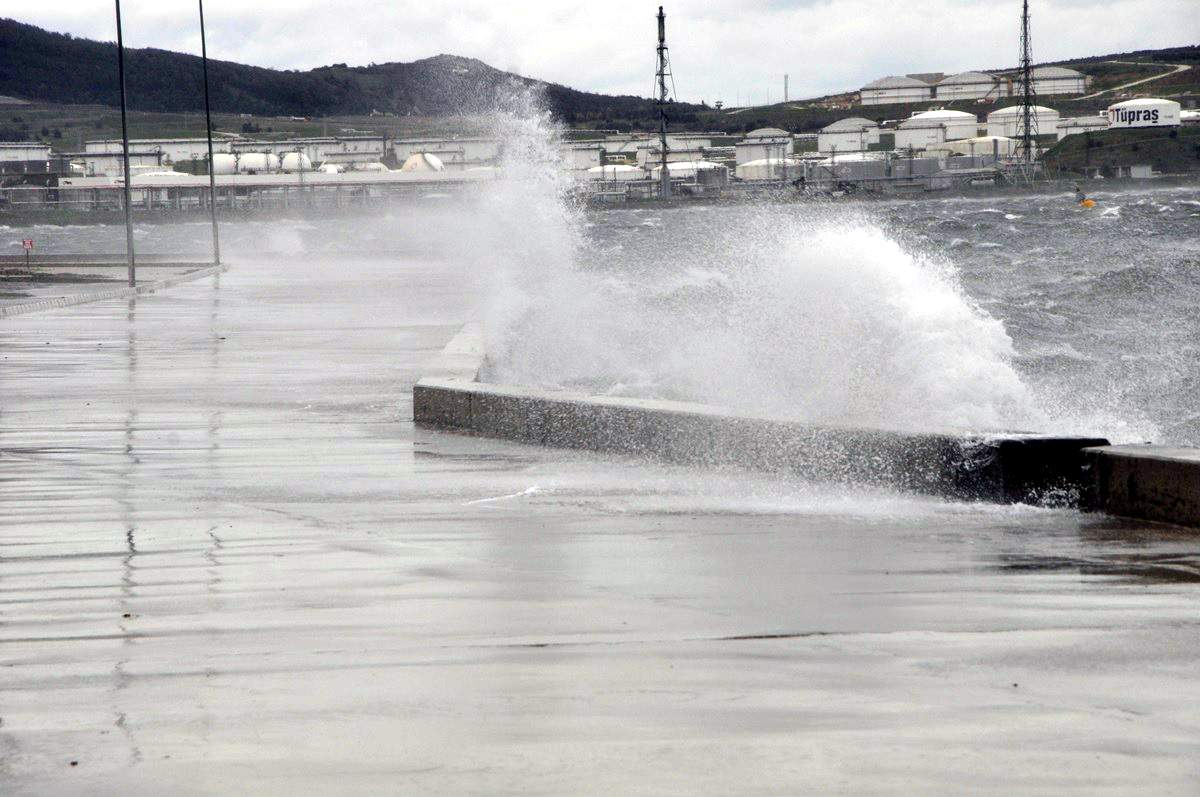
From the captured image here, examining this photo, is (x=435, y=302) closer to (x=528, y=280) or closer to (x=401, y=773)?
(x=528, y=280)

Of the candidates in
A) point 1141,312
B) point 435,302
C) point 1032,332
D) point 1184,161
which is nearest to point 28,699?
point 435,302

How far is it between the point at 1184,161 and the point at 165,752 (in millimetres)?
177253

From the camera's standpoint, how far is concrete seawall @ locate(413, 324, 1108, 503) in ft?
26.5

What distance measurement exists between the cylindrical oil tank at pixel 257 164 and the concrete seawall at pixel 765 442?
520 feet

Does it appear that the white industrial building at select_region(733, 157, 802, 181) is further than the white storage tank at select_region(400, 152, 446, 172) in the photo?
Yes

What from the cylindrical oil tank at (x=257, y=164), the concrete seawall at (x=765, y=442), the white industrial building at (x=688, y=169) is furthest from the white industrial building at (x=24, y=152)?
the concrete seawall at (x=765, y=442)

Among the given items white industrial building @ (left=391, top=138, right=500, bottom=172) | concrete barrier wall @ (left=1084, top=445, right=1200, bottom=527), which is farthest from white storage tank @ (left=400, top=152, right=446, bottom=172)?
concrete barrier wall @ (left=1084, top=445, right=1200, bottom=527)

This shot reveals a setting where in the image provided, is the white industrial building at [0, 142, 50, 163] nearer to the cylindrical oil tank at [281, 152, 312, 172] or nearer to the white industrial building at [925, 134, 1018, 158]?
the cylindrical oil tank at [281, 152, 312, 172]

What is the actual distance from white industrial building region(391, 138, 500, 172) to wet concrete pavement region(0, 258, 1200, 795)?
157 metres

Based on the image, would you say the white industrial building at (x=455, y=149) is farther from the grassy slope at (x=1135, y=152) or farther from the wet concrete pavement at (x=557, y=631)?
the wet concrete pavement at (x=557, y=631)

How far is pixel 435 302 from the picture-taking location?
90.1 ft

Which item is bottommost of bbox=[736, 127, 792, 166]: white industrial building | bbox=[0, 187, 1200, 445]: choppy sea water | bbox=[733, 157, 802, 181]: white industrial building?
bbox=[0, 187, 1200, 445]: choppy sea water

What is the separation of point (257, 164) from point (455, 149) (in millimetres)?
20817

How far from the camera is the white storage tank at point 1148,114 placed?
18238 cm
